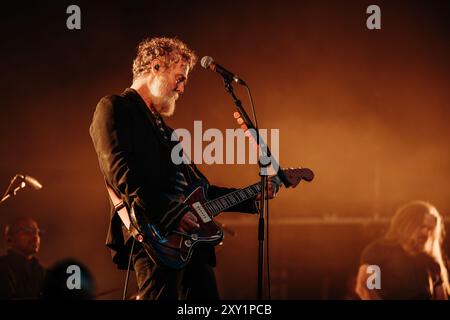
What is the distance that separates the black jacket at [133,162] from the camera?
2.79 meters

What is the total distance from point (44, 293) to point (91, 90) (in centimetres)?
195

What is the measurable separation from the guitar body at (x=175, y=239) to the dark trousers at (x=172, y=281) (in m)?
→ 0.06

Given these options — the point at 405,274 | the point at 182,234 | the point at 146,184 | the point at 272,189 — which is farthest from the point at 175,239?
the point at 405,274

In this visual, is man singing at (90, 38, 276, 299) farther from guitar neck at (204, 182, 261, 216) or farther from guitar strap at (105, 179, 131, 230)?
guitar neck at (204, 182, 261, 216)

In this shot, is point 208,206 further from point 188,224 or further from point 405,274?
point 405,274

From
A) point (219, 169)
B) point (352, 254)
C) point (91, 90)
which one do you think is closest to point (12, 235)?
point (91, 90)

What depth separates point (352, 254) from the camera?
236 inches

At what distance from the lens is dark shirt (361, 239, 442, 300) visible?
15.9ft

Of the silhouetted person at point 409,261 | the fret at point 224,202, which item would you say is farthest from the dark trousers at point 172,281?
the silhouetted person at point 409,261

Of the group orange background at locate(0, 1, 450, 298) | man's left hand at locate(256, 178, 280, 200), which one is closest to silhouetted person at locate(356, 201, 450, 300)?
orange background at locate(0, 1, 450, 298)

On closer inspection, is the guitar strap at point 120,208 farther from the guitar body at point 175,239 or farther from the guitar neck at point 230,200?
the guitar neck at point 230,200

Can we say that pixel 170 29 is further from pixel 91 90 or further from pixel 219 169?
pixel 219 169

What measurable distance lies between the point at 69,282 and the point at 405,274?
2.92 meters

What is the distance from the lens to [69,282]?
17.4 ft
